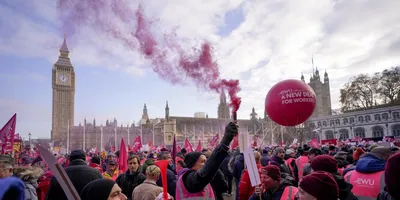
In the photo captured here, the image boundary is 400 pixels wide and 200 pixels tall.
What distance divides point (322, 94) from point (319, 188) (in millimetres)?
124705

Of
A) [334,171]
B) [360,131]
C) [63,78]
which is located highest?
[63,78]

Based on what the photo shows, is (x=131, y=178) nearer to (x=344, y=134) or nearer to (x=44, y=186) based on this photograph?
(x=44, y=186)

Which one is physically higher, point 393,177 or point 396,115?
point 396,115

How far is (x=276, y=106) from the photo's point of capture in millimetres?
8625

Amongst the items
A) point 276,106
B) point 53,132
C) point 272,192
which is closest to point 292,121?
point 276,106

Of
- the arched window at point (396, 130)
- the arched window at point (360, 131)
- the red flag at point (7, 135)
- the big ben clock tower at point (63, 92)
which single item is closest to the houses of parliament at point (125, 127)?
the big ben clock tower at point (63, 92)

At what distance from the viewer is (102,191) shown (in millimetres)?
2494

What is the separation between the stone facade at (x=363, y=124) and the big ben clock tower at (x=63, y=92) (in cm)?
8000

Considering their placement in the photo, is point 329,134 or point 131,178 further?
point 329,134

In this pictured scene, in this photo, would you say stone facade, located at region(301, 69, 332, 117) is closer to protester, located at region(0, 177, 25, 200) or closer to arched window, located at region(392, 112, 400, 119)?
arched window, located at region(392, 112, 400, 119)

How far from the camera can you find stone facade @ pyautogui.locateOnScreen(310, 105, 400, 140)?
5003cm

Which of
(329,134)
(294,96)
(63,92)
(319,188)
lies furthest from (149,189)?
(63,92)

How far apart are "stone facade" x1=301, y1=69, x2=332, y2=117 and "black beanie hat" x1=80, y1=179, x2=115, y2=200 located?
119m

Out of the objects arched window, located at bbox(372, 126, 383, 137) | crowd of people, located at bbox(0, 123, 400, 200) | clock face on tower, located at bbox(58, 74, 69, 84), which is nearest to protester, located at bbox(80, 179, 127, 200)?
crowd of people, located at bbox(0, 123, 400, 200)
